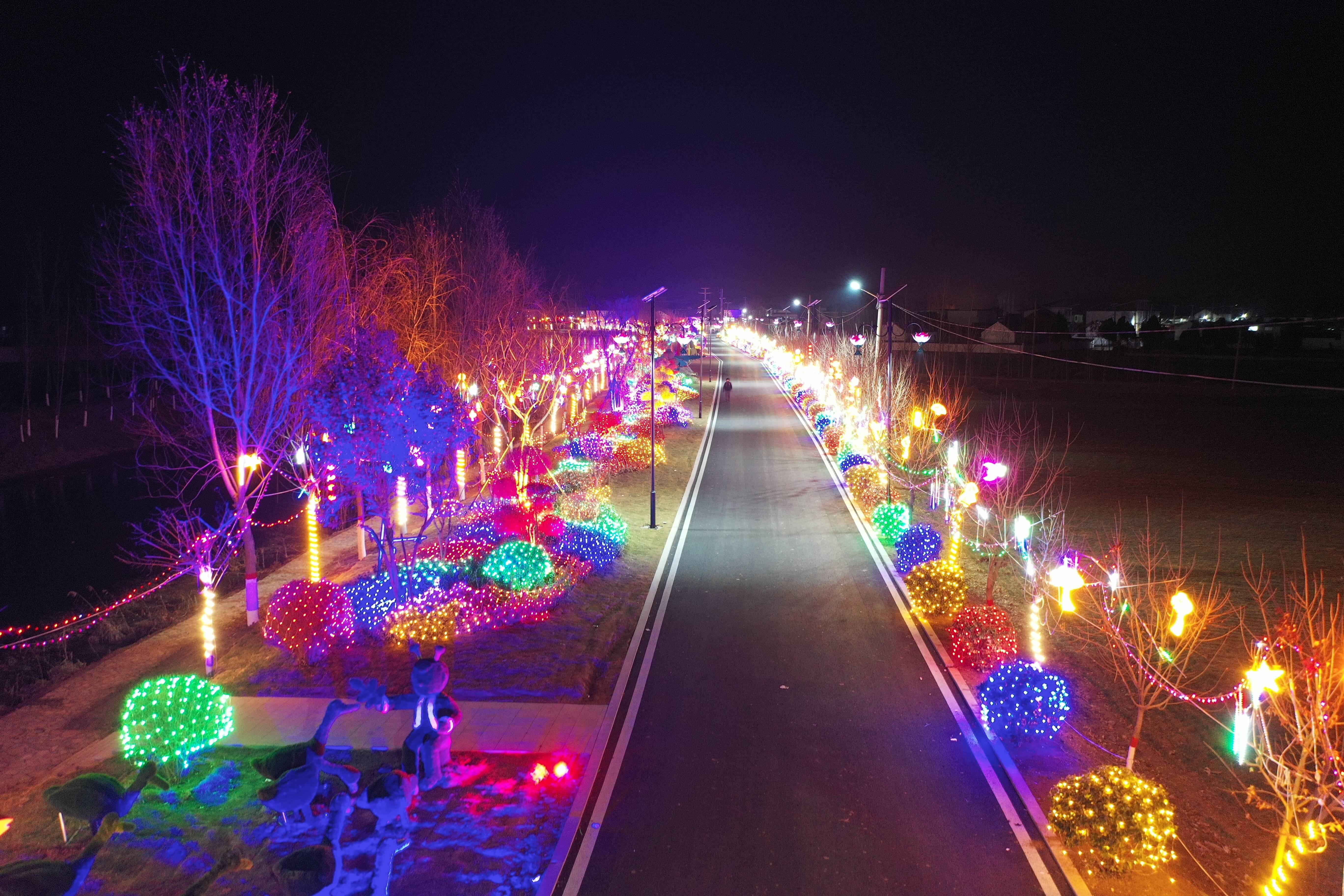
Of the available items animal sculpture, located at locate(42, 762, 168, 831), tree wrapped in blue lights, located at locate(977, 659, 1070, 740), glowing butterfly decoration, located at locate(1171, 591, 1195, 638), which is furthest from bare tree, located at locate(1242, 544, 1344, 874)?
animal sculpture, located at locate(42, 762, 168, 831)

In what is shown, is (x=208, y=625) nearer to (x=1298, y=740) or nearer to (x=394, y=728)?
(x=394, y=728)

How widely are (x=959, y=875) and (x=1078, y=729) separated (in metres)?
3.19

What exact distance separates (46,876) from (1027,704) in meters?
8.35

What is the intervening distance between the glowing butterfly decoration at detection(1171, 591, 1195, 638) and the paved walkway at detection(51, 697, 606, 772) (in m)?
5.61

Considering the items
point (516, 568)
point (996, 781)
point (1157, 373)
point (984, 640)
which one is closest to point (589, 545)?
point (516, 568)

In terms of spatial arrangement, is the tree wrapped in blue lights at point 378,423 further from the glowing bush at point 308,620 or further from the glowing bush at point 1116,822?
the glowing bush at point 1116,822

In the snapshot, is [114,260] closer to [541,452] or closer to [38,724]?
[38,724]

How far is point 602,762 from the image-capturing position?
762cm

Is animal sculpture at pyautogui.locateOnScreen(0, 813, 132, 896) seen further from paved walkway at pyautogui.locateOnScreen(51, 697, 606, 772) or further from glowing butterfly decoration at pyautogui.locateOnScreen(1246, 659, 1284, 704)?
glowing butterfly decoration at pyautogui.locateOnScreen(1246, 659, 1284, 704)

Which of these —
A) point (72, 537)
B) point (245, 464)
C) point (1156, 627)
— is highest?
point (245, 464)

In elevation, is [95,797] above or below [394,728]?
above

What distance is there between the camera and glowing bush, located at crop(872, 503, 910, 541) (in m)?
15.9

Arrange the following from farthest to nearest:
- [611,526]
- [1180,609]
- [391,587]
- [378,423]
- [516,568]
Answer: [611,526] → [516,568] → [391,587] → [378,423] → [1180,609]

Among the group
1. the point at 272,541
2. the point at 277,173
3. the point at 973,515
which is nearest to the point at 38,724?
the point at 277,173
